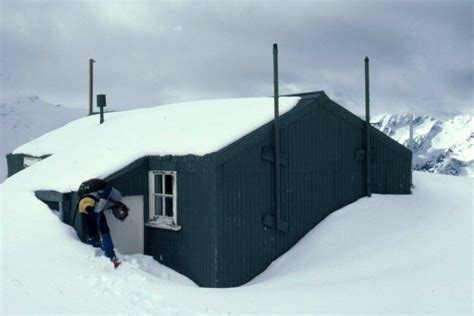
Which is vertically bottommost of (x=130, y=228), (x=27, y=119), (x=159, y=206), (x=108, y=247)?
(x=108, y=247)

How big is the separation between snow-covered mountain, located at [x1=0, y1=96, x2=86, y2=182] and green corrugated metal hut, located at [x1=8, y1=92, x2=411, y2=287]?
11256 centimetres

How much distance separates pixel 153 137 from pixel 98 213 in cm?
367

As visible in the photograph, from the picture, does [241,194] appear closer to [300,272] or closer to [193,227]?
[193,227]

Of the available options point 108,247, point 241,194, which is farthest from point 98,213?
point 241,194

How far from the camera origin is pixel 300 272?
40.8 ft

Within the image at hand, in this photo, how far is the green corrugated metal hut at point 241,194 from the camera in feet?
40.0

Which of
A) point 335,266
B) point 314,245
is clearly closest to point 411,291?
point 335,266

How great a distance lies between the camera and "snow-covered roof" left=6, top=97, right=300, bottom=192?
1291 centimetres

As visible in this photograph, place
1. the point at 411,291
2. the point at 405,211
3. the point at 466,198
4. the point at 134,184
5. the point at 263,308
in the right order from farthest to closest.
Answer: the point at 466,198, the point at 405,211, the point at 134,184, the point at 411,291, the point at 263,308

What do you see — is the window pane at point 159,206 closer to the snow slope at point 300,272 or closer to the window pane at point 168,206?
the window pane at point 168,206

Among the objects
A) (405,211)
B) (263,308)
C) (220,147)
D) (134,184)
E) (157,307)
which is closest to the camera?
(157,307)

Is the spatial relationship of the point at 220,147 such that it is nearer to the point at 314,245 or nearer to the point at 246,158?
the point at 246,158

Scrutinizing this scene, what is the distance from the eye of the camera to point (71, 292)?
8.60 m

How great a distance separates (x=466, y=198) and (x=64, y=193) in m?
13.5
